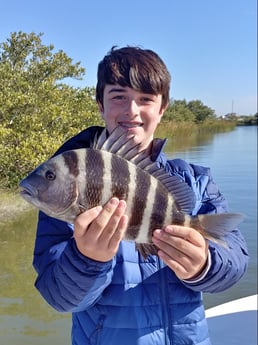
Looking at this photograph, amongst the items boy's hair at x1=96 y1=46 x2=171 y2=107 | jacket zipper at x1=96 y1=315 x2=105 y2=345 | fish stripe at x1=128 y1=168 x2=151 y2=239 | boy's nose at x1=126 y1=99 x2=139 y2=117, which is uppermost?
boy's hair at x1=96 y1=46 x2=171 y2=107

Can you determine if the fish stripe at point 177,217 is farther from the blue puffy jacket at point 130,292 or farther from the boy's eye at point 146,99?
the boy's eye at point 146,99

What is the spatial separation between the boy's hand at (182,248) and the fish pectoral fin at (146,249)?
0.12 feet

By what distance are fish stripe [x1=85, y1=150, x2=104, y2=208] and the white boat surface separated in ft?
8.58

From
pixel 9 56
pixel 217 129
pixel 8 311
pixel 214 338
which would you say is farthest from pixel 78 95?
pixel 217 129

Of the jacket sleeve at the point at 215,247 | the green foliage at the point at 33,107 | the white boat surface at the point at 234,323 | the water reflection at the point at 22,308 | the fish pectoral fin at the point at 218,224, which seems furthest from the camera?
the green foliage at the point at 33,107

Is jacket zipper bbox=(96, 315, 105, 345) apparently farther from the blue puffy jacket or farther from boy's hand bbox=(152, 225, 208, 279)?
boy's hand bbox=(152, 225, 208, 279)

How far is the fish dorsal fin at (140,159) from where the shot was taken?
130 cm

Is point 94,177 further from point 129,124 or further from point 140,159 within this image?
point 129,124

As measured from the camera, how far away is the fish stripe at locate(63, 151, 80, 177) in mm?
1236

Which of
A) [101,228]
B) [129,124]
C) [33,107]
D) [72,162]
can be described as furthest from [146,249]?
[33,107]

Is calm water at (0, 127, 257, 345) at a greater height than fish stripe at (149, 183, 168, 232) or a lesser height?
lesser

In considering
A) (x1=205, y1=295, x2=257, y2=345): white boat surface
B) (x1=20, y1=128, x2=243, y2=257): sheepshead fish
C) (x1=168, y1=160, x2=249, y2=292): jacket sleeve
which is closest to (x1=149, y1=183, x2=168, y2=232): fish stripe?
(x1=20, y1=128, x2=243, y2=257): sheepshead fish

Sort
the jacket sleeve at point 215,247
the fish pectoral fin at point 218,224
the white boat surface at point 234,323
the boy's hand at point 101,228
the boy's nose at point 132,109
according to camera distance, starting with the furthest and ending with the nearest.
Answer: the white boat surface at point 234,323 → the boy's nose at point 132,109 → the jacket sleeve at point 215,247 → the fish pectoral fin at point 218,224 → the boy's hand at point 101,228

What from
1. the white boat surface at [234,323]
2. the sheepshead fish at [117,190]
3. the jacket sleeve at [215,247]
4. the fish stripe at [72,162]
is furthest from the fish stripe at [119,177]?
the white boat surface at [234,323]
